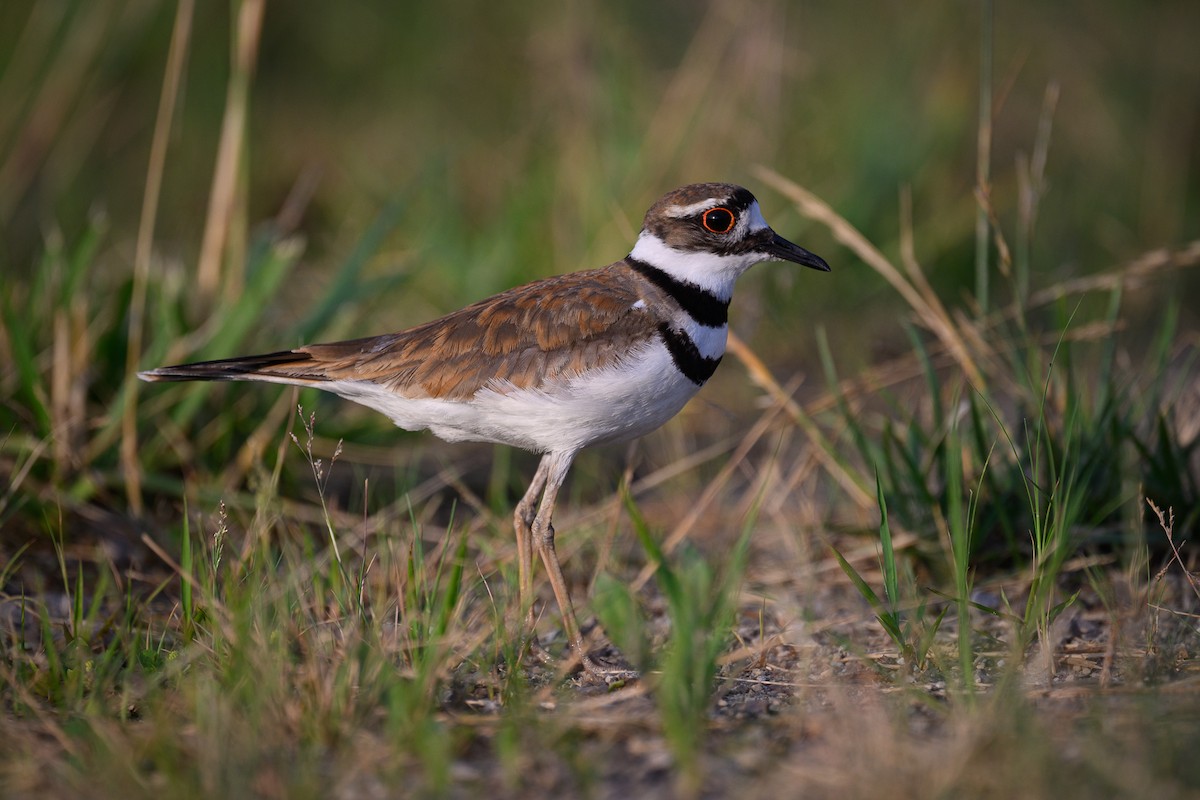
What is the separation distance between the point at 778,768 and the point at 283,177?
21.9 ft

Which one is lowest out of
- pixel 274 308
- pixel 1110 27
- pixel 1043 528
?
pixel 1043 528

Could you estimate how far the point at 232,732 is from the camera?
8.19ft

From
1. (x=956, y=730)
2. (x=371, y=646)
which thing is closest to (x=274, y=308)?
(x=371, y=646)

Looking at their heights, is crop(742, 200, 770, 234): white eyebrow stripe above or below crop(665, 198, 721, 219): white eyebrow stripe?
below

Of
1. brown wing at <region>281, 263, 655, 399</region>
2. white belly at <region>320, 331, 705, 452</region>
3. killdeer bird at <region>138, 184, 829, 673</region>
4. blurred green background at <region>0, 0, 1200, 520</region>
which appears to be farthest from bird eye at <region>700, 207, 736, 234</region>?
blurred green background at <region>0, 0, 1200, 520</region>

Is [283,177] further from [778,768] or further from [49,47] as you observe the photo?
[778,768]

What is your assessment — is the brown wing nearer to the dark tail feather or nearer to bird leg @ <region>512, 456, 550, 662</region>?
the dark tail feather

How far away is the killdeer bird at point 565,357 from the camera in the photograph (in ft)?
11.8

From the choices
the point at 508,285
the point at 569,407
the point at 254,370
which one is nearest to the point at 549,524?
the point at 569,407

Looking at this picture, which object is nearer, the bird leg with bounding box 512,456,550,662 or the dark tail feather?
the bird leg with bounding box 512,456,550,662

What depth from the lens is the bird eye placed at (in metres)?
3.86

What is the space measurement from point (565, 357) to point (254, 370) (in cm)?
106

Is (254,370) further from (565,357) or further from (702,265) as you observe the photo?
Result: (702,265)

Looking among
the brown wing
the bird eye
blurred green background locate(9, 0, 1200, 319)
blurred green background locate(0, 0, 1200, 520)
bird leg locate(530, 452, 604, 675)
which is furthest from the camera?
blurred green background locate(9, 0, 1200, 319)
